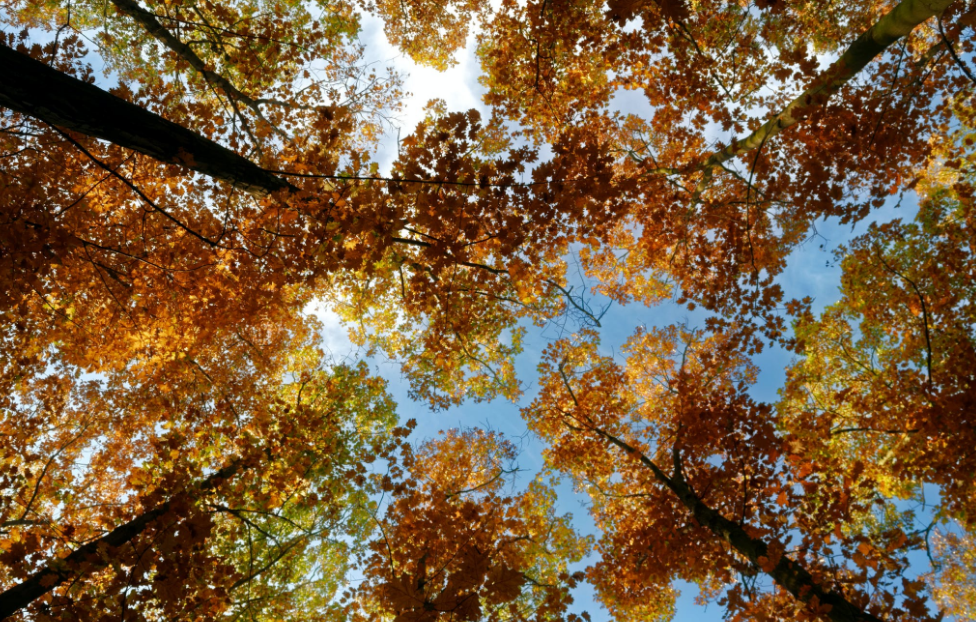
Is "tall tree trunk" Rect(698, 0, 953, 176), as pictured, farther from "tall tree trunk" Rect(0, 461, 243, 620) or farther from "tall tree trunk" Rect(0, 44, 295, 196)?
"tall tree trunk" Rect(0, 461, 243, 620)

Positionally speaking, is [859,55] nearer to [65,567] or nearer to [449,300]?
[449,300]

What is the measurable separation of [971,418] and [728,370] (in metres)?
3.85

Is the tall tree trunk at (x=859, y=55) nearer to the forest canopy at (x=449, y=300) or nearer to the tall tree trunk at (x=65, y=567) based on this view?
the forest canopy at (x=449, y=300)

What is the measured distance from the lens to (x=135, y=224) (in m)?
6.82

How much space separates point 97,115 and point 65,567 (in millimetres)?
5109

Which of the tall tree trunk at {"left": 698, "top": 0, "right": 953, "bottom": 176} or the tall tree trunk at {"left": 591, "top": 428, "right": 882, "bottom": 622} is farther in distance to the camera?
the tall tree trunk at {"left": 591, "top": 428, "right": 882, "bottom": 622}

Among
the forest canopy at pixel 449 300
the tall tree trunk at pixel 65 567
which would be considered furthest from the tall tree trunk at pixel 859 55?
the tall tree trunk at pixel 65 567

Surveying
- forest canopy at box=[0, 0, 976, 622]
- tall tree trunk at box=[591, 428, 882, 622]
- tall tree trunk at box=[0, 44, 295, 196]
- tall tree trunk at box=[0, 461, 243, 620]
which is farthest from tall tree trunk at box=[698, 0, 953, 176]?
tall tree trunk at box=[0, 461, 243, 620]

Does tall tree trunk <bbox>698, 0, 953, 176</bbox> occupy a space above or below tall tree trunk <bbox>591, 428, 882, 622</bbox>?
above

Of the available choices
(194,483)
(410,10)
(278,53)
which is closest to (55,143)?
(278,53)

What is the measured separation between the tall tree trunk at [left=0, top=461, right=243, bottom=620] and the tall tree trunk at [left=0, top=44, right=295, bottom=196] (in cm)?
448

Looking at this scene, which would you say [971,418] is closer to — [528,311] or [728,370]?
[728,370]

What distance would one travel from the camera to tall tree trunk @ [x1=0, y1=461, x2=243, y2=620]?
477cm

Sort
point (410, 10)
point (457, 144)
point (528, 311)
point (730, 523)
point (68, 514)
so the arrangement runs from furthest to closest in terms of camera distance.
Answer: point (410, 10), point (528, 311), point (68, 514), point (730, 523), point (457, 144)
